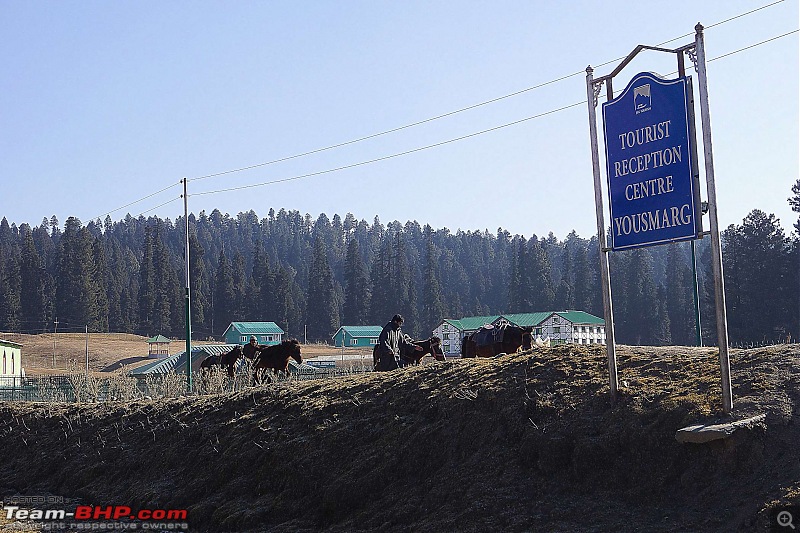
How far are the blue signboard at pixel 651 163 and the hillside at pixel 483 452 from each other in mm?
1748

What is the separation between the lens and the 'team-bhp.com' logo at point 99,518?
12.1 m

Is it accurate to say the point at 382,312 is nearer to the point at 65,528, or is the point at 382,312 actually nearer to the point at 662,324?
the point at 662,324

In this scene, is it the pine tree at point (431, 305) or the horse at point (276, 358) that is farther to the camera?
the pine tree at point (431, 305)

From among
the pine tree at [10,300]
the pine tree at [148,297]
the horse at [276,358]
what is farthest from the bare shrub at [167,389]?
the pine tree at [10,300]

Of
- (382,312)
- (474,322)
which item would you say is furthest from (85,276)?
(474,322)

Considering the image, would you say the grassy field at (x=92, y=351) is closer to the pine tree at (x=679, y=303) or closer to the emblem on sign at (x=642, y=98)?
the pine tree at (x=679, y=303)

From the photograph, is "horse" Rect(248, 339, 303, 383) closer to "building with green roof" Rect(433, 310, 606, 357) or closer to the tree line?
"building with green roof" Rect(433, 310, 606, 357)

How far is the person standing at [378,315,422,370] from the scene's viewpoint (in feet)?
63.8

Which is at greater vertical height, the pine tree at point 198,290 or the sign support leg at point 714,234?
the pine tree at point 198,290

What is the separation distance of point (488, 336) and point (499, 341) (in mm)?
460

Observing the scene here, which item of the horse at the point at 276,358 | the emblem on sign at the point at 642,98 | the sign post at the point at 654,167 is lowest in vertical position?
the horse at the point at 276,358

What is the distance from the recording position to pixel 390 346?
19.9 metres

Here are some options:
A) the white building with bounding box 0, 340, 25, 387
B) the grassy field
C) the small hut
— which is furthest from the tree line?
the white building with bounding box 0, 340, 25, 387

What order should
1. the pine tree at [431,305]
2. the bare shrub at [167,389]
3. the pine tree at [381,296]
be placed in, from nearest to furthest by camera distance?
1. the bare shrub at [167,389]
2. the pine tree at [431,305]
3. the pine tree at [381,296]
